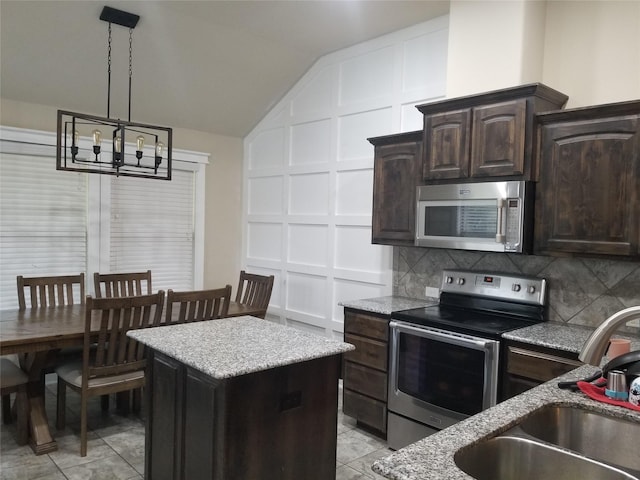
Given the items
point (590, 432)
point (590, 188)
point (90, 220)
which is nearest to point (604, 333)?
point (590, 432)

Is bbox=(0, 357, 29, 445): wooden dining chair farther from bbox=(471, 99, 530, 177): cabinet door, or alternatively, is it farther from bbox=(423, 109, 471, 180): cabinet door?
bbox=(471, 99, 530, 177): cabinet door

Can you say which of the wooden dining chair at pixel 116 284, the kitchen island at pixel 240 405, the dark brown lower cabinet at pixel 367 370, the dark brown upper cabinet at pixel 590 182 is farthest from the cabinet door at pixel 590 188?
the wooden dining chair at pixel 116 284

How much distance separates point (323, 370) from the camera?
85.6 inches

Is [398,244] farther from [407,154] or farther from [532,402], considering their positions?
[532,402]

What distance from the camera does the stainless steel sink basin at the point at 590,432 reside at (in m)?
1.37

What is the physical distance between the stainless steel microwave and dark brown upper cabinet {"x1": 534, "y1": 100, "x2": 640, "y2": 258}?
0.10 m

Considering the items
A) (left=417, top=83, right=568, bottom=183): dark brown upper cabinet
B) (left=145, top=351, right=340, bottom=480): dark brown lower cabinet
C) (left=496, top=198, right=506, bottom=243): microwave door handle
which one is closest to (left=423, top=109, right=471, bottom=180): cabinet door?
(left=417, top=83, right=568, bottom=183): dark brown upper cabinet

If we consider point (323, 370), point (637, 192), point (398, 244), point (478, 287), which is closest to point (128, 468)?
point (323, 370)

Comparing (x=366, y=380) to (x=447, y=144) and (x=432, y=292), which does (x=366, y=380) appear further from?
(x=447, y=144)

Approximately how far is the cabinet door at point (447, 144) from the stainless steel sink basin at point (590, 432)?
5.92 ft

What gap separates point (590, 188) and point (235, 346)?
78.6 inches

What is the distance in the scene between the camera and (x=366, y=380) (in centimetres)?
337

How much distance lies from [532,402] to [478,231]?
164cm

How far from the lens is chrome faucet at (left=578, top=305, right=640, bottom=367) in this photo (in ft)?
4.16
